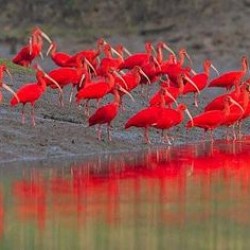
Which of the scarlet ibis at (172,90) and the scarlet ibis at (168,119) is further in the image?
the scarlet ibis at (172,90)

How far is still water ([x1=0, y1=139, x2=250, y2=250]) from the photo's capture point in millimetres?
13258

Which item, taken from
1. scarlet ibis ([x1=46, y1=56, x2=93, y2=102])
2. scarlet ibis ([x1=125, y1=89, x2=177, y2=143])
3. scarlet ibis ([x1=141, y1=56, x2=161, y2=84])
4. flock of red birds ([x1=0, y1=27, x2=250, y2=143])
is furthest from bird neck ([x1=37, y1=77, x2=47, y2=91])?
scarlet ibis ([x1=141, y1=56, x2=161, y2=84])

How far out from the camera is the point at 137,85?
2362 centimetres

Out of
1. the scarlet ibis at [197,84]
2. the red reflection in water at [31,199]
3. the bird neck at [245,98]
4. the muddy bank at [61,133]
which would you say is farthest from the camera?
the scarlet ibis at [197,84]

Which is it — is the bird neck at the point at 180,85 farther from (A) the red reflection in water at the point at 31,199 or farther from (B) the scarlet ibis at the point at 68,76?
(A) the red reflection in water at the point at 31,199

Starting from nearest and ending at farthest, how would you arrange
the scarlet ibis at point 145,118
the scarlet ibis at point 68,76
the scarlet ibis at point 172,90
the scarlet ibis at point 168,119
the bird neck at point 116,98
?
1. the scarlet ibis at point 145,118
2. the scarlet ibis at point 168,119
3. the bird neck at point 116,98
4. the scarlet ibis at point 172,90
5. the scarlet ibis at point 68,76

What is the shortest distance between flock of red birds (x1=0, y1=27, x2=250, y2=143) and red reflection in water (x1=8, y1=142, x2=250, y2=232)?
2.58ft

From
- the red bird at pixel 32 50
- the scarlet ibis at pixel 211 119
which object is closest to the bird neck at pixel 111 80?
the scarlet ibis at pixel 211 119

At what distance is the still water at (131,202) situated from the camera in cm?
1326

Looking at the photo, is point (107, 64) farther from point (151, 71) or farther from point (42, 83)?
point (42, 83)

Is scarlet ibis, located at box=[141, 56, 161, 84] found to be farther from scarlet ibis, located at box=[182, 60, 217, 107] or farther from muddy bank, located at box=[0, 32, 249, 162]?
scarlet ibis, located at box=[182, 60, 217, 107]

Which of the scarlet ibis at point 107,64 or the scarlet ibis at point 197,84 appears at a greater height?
the scarlet ibis at point 107,64

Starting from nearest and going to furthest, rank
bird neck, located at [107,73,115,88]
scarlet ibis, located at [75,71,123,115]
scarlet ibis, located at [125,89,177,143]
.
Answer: scarlet ibis, located at [125,89,177,143], scarlet ibis, located at [75,71,123,115], bird neck, located at [107,73,115,88]

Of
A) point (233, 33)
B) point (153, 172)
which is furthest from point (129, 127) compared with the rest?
point (233, 33)
